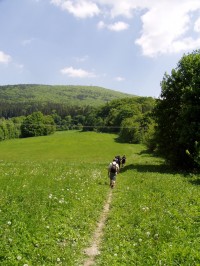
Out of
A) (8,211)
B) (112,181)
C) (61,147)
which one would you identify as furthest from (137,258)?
(61,147)

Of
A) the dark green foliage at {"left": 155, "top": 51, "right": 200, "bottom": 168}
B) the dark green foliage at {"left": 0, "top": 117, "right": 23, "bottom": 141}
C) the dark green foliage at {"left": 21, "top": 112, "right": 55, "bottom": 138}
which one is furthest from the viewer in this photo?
the dark green foliage at {"left": 21, "top": 112, "right": 55, "bottom": 138}

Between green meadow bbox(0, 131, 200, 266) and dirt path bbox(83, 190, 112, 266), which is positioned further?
dirt path bbox(83, 190, 112, 266)

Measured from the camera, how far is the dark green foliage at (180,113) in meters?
40.2

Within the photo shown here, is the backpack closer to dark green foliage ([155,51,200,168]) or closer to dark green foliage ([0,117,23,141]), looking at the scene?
dark green foliage ([155,51,200,168])

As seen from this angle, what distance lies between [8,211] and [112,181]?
48.6 ft

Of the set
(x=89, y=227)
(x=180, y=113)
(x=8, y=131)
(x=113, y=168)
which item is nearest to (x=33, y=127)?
(x=8, y=131)

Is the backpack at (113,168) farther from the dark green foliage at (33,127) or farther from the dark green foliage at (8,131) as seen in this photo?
the dark green foliage at (8,131)

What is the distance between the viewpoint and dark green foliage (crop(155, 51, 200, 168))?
40.2m

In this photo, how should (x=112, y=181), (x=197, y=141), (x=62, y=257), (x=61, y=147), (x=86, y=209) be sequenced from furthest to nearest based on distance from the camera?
(x=61, y=147)
(x=197, y=141)
(x=112, y=181)
(x=86, y=209)
(x=62, y=257)

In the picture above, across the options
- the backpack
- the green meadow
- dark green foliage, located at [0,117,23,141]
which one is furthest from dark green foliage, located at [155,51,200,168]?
dark green foliage, located at [0,117,23,141]

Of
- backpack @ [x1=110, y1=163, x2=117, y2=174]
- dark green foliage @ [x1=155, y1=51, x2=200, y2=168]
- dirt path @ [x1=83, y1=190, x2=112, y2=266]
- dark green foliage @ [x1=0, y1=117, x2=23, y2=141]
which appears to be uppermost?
dark green foliage @ [x1=155, y1=51, x2=200, y2=168]

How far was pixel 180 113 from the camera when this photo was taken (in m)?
42.2

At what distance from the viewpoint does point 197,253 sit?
9.64 m

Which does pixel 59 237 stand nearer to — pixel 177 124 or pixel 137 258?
pixel 137 258
